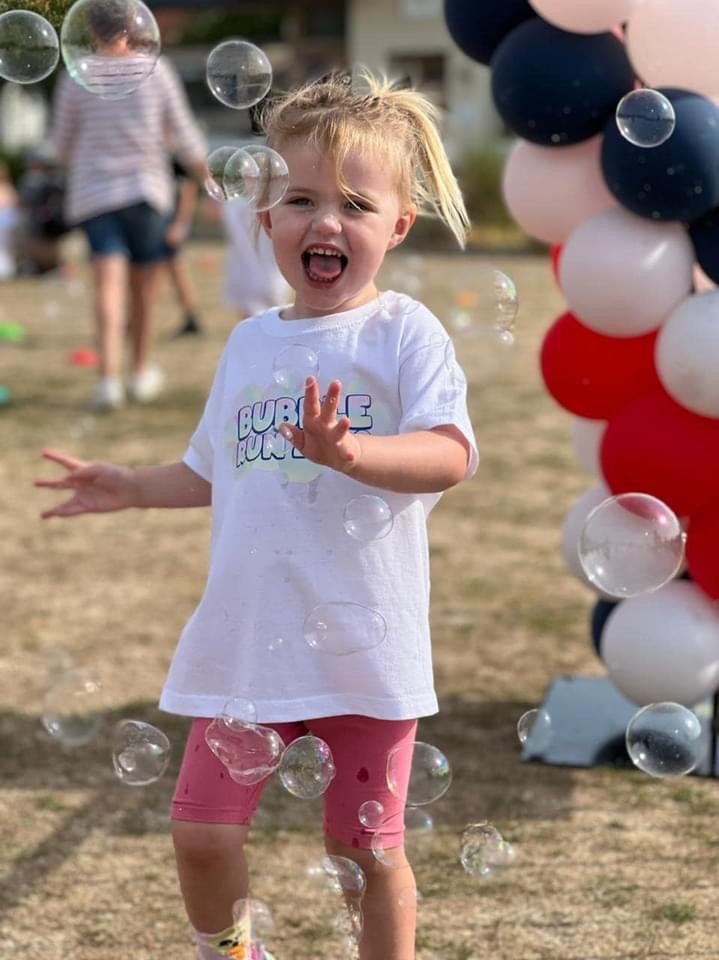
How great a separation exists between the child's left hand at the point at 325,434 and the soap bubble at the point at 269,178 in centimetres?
39

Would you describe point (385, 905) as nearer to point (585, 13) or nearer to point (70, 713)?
point (70, 713)

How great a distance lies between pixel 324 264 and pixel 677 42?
1110mm

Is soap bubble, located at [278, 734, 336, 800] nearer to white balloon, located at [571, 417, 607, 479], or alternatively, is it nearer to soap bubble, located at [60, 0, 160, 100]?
soap bubble, located at [60, 0, 160, 100]

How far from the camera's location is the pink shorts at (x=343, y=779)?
2.15 meters

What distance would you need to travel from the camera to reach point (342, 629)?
2.07 metres

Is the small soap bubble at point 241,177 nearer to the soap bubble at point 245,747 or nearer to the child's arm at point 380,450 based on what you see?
the child's arm at point 380,450

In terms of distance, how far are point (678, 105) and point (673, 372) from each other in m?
0.52

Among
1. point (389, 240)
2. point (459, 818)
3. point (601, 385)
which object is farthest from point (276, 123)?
point (459, 818)

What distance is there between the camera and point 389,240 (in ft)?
7.23

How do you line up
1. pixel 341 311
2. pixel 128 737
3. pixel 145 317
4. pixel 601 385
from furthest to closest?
pixel 145 317
pixel 601 385
pixel 128 737
pixel 341 311

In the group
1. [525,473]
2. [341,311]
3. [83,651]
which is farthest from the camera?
[525,473]

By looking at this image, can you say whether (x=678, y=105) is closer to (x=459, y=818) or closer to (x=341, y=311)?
(x=341, y=311)

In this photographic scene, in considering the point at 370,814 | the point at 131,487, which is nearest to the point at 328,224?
the point at 131,487

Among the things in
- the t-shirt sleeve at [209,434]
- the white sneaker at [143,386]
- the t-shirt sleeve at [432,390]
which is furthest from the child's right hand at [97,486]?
the white sneaker at [143,386]
